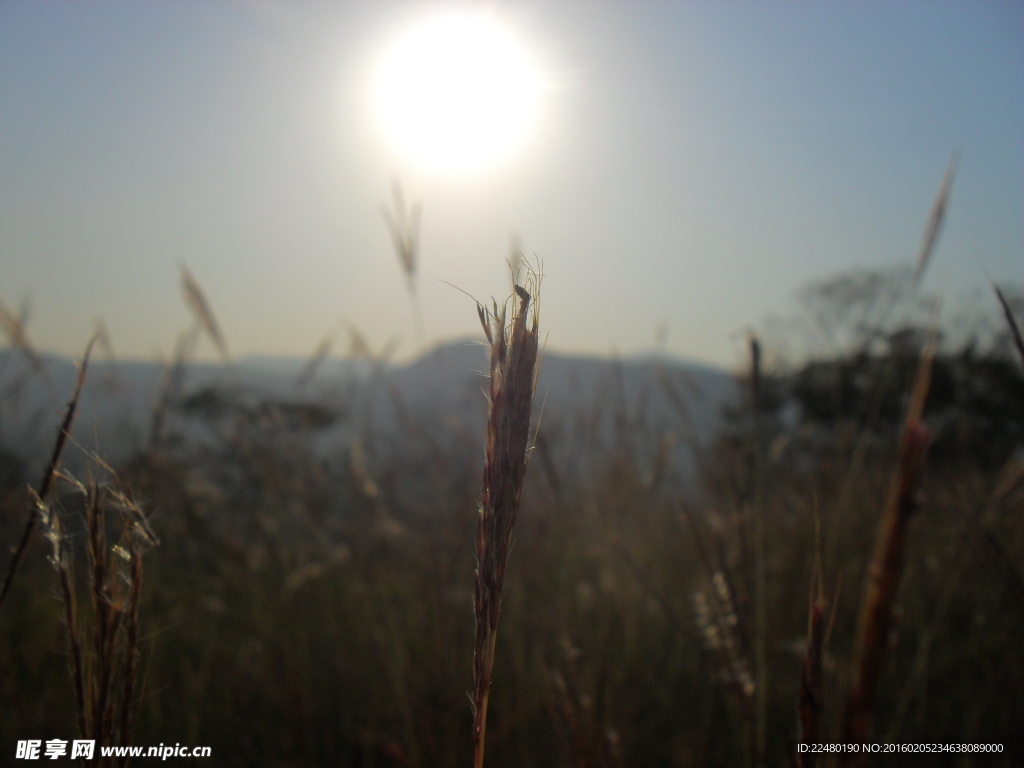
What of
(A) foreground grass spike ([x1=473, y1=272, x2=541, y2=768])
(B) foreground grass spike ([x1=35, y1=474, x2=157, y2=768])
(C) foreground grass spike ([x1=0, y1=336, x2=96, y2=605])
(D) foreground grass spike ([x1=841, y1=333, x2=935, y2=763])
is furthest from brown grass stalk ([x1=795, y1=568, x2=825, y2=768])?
(C) foreground grass spike ([x1=0, y1=336, x2=96, y2=605])

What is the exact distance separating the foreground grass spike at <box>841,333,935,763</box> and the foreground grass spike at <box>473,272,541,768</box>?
219mm

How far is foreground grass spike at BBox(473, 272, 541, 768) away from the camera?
43 centimetres

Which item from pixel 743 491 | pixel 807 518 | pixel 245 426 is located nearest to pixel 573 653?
pixel 743 491

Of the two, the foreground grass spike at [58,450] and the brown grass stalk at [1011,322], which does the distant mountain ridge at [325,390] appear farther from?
the brown grass stalk at [1011,322]

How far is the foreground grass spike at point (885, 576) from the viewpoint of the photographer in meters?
0.30

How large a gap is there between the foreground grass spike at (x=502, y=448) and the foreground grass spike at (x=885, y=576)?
8.6 inches

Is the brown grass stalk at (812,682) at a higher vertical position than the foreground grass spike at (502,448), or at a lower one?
lower

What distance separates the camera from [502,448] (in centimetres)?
43

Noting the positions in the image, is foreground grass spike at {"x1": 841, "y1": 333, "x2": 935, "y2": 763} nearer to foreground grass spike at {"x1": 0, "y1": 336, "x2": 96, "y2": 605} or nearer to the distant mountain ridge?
foreground grass spike at {"x1": 0, "y1": 336, "x2": 96, "y2": 605}

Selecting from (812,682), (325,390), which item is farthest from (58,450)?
(325,390)

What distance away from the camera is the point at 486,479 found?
1.46 feet

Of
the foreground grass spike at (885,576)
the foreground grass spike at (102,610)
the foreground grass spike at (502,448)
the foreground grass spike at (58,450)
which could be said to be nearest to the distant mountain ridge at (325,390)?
the foreground grass spike at (58,450)

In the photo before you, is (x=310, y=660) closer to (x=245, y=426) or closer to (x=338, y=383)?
(x=245, y=426)

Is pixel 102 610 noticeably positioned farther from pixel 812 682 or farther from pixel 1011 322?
pixel 1011 322
